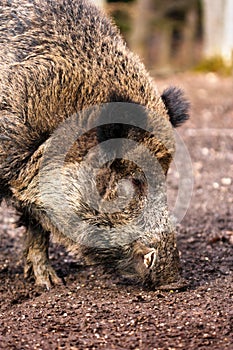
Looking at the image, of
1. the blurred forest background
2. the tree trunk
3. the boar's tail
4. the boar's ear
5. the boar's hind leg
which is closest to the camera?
the boar's ear

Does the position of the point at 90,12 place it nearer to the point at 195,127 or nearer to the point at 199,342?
the point at 199,342

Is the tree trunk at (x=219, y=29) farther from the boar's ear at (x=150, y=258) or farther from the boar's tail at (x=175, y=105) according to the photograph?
the boar's ear at (x=150, y=258)

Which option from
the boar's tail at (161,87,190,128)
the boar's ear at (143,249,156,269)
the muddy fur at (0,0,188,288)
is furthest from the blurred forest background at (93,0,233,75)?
the boar's ear at (143,249,156,269)

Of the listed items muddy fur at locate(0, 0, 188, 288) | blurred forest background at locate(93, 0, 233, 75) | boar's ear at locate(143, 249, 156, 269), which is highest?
muddy fur at locate(0, 0, 188, 288)

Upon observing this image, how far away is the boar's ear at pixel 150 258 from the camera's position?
5.05m

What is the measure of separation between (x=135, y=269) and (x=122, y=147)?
89cm

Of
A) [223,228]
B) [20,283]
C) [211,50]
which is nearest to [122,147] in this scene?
[20,283]

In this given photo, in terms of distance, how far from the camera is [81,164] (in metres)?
5.18

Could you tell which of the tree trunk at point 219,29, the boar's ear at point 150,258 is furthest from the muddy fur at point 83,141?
the tree trunk at point 219,29

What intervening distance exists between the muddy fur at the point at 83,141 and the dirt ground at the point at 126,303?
0.93ft

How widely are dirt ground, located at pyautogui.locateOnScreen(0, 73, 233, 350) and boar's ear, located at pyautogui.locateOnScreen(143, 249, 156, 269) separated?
0.86ft

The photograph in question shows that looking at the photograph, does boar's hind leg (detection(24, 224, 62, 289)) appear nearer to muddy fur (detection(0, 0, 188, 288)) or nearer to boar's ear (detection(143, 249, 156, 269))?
muddy fur (detection(0, 0, 188, 288))

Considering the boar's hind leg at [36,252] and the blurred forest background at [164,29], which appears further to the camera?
the blurred forest background at [164,29]

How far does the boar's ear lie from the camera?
5051mm
